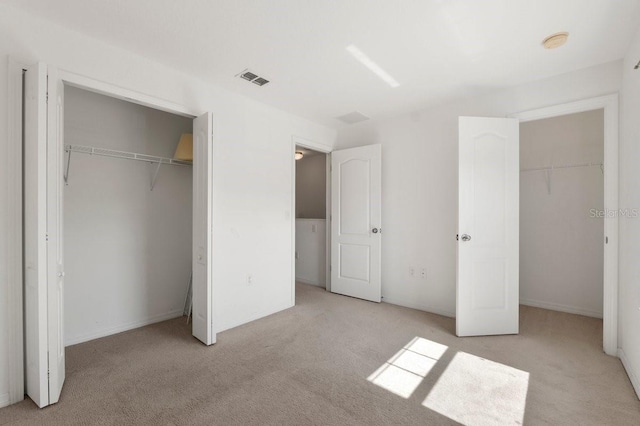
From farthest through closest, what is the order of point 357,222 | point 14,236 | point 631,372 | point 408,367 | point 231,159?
point 357,222 → point 231,159 → point 408,367 → point 631,372 → point 14,236

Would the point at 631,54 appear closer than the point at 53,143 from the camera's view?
No

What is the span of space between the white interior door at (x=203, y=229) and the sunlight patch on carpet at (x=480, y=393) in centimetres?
191

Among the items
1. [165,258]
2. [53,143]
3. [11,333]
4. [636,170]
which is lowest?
[11,333]

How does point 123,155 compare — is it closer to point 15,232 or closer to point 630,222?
point 15,232

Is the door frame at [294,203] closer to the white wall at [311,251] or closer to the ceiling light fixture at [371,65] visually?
the white wall at [311,251]

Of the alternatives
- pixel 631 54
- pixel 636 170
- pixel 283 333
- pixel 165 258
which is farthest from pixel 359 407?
pixel 631 54

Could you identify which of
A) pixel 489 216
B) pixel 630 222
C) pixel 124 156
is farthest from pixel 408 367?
pixel 124 156

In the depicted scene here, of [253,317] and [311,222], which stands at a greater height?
[311,222]

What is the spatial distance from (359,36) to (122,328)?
3.50 metres

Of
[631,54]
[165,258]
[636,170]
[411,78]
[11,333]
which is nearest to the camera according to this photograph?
[11,333]

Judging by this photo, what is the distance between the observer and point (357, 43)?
2.29m

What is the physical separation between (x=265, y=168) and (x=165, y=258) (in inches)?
61.3

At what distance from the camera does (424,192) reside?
12.2 feet

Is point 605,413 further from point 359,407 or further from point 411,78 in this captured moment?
point 411,78
